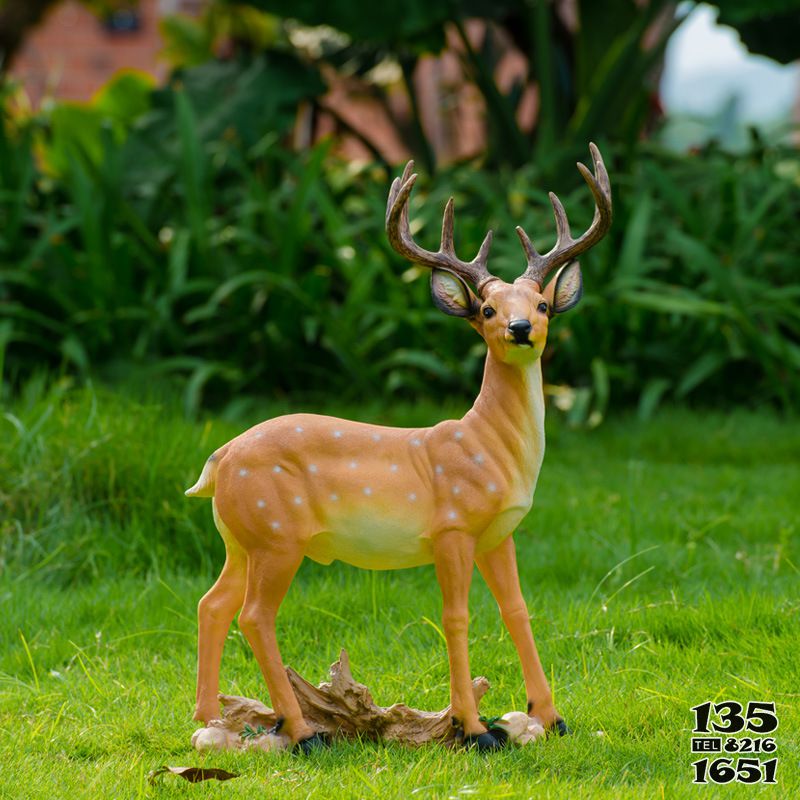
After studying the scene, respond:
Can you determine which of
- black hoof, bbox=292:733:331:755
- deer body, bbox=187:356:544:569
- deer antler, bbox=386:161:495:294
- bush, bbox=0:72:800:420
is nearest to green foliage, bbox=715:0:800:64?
bush, bbox=0:72:800:420

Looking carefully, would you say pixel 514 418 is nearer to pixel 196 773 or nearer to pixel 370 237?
pixel 196 773

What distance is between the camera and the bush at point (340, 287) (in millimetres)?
6633

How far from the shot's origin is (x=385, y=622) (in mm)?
3939

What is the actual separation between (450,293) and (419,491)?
48 centimetres

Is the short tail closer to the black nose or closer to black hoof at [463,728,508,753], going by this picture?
the black nose

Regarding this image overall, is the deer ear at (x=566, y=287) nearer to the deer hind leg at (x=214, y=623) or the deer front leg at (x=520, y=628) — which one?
the deer front leg at (x=520, y=628)

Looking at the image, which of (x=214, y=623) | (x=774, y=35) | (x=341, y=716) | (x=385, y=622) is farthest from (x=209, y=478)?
(x=774, y=35)

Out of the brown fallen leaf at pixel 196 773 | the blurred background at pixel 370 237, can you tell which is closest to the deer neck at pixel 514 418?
the brown fallen leaf at pixel 196 773

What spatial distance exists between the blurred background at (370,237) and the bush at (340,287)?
0.02 metres

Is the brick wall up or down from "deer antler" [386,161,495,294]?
up

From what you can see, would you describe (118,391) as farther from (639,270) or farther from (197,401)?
(639,270)

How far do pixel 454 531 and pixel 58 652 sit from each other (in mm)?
1557

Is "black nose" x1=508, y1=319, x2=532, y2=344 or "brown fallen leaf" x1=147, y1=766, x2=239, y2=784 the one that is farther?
"black nose" x1=508, y1=319, x2=532, y2=344

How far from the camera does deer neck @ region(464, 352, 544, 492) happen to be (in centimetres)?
301
